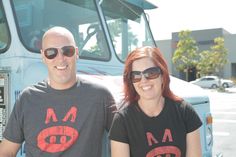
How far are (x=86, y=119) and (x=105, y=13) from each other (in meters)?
1.87

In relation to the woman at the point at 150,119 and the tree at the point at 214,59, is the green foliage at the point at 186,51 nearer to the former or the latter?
the tree at the point at 214,59

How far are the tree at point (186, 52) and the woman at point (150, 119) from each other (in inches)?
1404

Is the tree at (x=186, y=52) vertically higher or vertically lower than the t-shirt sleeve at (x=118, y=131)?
higher

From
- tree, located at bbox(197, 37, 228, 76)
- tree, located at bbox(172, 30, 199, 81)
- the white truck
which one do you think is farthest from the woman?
tree, located at bbox(172, 30, 199, 81)

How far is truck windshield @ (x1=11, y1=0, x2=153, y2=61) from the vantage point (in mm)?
2939

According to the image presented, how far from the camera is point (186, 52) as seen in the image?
38406mm

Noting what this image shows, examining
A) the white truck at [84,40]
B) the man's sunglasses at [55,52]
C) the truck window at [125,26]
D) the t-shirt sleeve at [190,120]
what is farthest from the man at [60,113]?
the truck window at [125,26]

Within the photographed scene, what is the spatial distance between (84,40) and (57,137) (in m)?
1.62

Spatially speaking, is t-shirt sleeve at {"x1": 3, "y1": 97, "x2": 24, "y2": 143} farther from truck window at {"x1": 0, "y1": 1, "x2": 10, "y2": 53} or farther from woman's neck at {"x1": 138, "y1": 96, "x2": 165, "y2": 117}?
woman's neck at {"x1": 138, "y1": 96, "x2": 165, "y2": 117}

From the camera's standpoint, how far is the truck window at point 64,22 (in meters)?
2.89

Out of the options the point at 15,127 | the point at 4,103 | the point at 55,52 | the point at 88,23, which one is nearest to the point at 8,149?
the point at 15,127

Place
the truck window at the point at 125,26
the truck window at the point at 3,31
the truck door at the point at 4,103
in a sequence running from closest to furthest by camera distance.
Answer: the truck door at the point at 4,103
the truck window at the point at 3,31
the truck window at the point at 125,26

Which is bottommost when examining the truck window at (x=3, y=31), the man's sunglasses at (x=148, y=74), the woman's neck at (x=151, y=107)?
the woman's neck at (x=151, y=107)

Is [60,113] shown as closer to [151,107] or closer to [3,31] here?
[151,107]
